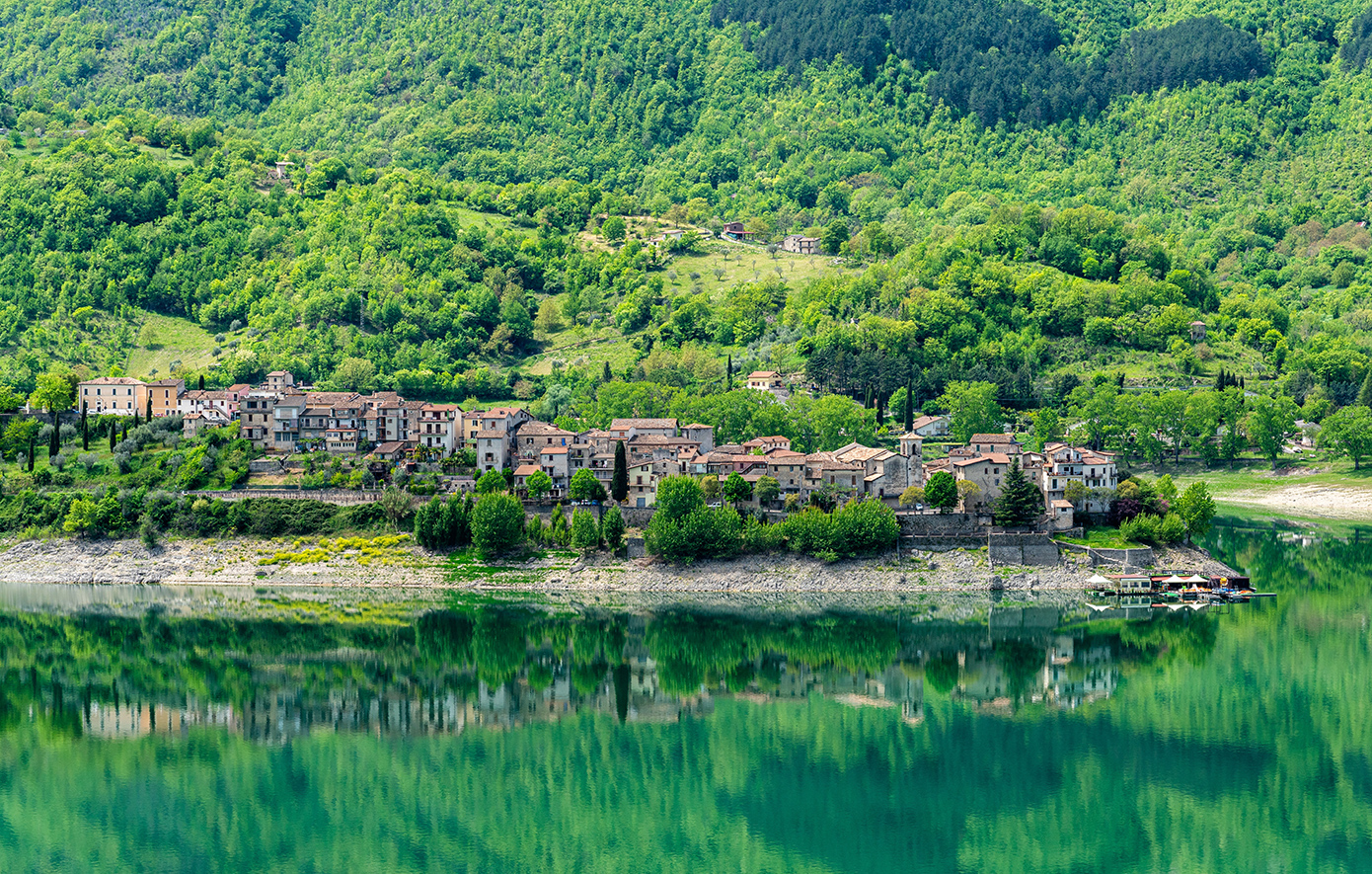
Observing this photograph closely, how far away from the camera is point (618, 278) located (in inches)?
5669

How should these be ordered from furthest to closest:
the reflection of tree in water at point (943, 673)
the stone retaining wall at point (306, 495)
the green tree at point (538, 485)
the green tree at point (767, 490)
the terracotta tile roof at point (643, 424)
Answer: the terracotta tile roof at point (643, 424) → the stone retaining wall at point (306, 495) → the green tree at point (538, 485) → the green tree at point (767, 490) → the reflection of tree in water at point (943, 673)

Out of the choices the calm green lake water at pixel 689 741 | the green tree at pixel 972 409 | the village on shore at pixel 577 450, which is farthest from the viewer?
the green tree at pixel 972 409

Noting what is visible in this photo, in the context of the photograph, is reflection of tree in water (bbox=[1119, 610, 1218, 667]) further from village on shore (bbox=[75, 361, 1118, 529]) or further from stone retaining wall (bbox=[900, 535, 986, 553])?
village on shore (bbox=[75, 361, 1118, 529])

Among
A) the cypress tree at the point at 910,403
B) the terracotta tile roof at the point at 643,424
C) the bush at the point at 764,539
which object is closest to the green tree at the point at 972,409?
the cypress tree at the point at 910,403

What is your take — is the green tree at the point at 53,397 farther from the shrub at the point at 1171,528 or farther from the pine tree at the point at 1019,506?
the shrub at the point at 1171,528

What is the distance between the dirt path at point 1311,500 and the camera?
95.2 m

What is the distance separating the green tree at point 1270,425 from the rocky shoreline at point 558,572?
28690 millimetres

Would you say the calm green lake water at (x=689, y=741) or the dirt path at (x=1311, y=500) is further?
the dirt path at (x=1311, y=500)

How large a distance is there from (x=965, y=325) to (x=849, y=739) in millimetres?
72893

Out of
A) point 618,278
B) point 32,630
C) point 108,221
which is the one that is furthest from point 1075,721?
point 108,221

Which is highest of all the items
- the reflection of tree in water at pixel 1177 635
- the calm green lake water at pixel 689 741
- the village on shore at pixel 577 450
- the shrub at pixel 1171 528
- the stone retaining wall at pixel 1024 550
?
the village on shore at pixel 577 450

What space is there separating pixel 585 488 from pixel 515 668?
19.4 m

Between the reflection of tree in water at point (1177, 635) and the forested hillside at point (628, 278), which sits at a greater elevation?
the forested hillside at point (628, 278)

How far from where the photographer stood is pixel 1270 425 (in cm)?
10325
